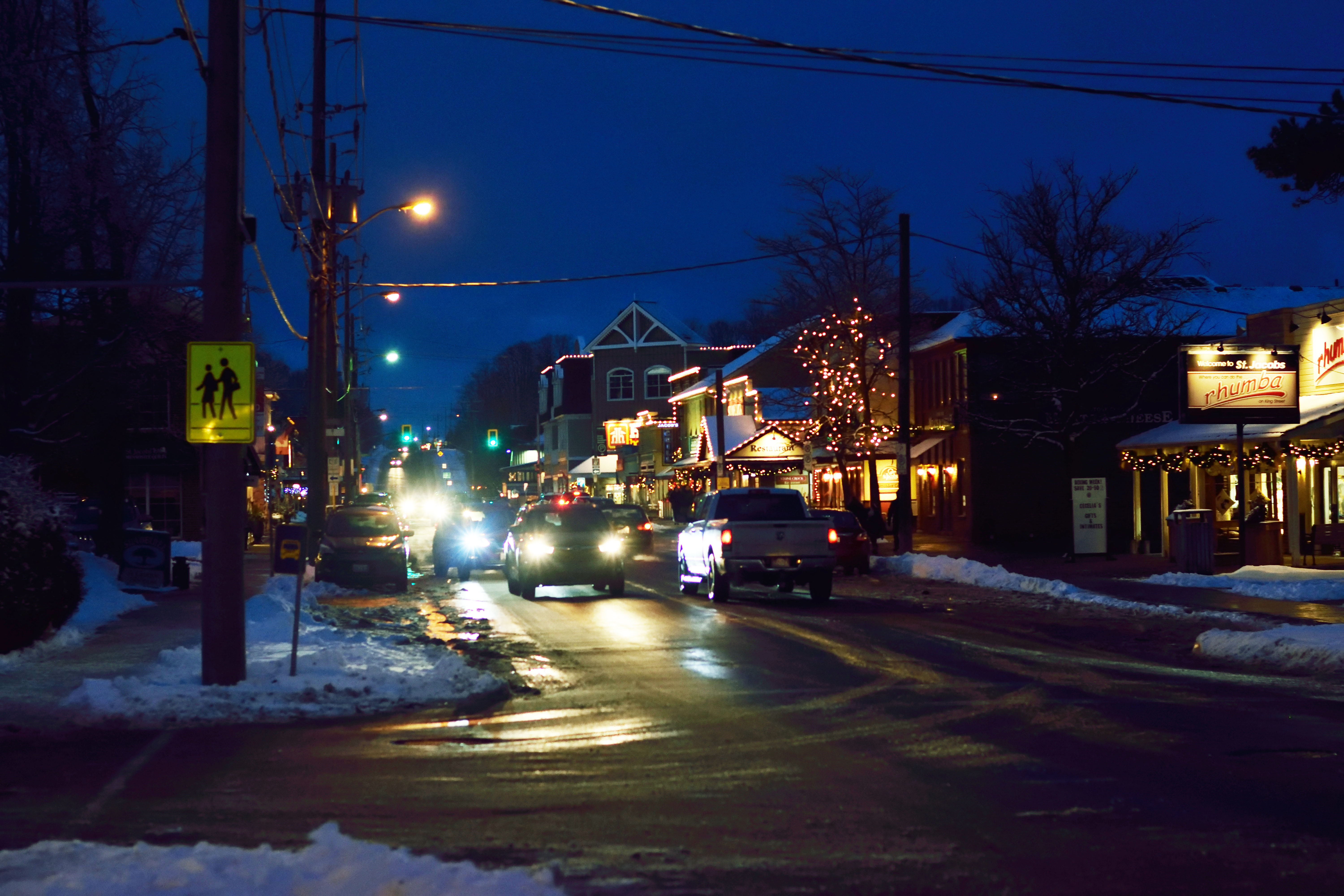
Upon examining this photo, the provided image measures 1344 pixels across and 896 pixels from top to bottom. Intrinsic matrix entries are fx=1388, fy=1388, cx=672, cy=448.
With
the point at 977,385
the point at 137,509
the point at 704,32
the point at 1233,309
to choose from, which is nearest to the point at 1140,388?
the point at 977,385

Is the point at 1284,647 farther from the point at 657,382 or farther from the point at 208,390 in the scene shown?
the point at 657,382

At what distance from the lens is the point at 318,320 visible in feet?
99.8

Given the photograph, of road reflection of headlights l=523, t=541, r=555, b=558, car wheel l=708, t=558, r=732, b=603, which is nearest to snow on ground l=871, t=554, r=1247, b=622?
car wheel l=708, t=558, r=732, b=603

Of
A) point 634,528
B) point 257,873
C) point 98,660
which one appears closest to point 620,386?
point 634,528

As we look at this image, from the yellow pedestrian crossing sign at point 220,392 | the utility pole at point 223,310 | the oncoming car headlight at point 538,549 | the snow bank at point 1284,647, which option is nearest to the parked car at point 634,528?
the oncoming car headlight at point 538,549

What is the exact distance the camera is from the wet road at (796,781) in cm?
665

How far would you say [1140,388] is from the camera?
39469mm

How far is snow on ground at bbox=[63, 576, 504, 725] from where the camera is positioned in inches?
449

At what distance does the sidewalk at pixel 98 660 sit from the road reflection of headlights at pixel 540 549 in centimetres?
604

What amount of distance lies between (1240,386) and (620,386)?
69.2 metres

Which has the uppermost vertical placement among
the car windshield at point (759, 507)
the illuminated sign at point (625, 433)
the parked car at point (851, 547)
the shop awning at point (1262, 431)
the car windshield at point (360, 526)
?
the illuminated sign at point (625, 433)

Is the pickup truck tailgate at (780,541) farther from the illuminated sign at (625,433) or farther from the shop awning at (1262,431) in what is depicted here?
the illuminated sign at (625,433)

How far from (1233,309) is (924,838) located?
46.3 m

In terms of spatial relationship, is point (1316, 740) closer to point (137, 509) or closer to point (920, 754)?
point (920, 754)
